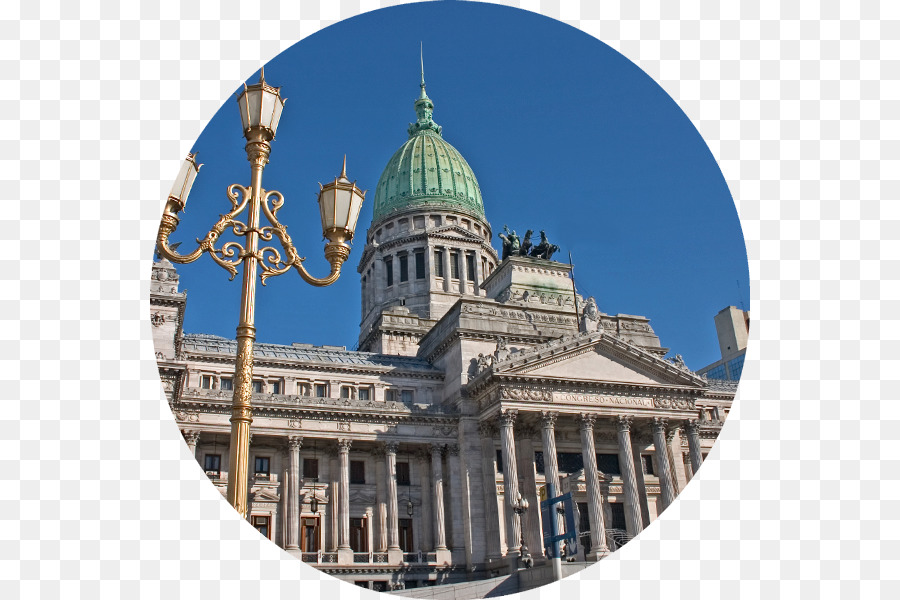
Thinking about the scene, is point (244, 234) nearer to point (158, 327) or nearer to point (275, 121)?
point (275, 121)

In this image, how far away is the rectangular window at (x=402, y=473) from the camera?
2088 inches

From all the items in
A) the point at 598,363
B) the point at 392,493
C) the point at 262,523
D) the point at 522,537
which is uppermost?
the point at 598,363

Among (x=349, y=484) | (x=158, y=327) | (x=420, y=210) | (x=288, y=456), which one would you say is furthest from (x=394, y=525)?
(x=420, y=210)

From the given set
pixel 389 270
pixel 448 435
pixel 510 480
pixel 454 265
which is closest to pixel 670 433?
pixel 510 480

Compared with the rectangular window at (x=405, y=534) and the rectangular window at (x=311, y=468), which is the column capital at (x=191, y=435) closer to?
the rectangular window at (x=311, y=468)

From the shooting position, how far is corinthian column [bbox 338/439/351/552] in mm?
47844

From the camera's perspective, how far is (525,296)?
6525 cm

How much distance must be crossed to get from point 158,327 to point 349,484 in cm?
1626

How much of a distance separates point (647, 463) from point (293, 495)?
26.8 metres

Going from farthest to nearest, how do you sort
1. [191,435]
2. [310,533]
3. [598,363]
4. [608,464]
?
[608,464], [598,363], [310,533], [191,435]

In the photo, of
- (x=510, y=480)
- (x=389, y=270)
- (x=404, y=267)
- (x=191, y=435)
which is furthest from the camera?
(x=389, y=270)

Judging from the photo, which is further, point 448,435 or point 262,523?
point 448,435

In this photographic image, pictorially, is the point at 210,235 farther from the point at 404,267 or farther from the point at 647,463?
the point at 404,267

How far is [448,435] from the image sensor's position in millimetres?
52719
